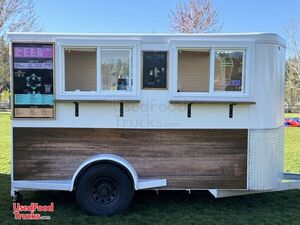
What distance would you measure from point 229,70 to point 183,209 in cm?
210

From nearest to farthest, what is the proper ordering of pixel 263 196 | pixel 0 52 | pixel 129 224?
1. pixel 129 224
2. pixel 263 196
3. pixel 0 52

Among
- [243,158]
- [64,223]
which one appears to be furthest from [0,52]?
[243,158]

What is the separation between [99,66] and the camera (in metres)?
4.76

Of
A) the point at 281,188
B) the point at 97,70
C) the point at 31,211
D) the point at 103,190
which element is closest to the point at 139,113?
the point at 97,70

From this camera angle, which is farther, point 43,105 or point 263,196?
point 263,196

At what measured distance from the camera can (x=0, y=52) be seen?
12602 mm

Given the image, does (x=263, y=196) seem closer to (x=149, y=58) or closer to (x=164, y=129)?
(x=164, y=129)

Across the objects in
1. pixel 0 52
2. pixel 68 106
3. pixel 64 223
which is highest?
pixel 0 52

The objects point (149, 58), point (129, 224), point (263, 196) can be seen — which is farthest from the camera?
point (263, 196)

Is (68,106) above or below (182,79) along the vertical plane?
below

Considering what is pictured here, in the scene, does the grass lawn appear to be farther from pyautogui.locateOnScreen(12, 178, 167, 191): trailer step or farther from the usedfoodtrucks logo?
pyautogui.locateOnScreen(12, 178, 167, 191): trailer step

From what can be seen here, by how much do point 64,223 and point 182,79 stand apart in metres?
2.47

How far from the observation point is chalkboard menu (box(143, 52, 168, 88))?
4.79 m

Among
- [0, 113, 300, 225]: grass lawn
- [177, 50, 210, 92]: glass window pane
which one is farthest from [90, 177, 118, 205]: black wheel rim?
[177, 50, 210, 92]: glass window pane
